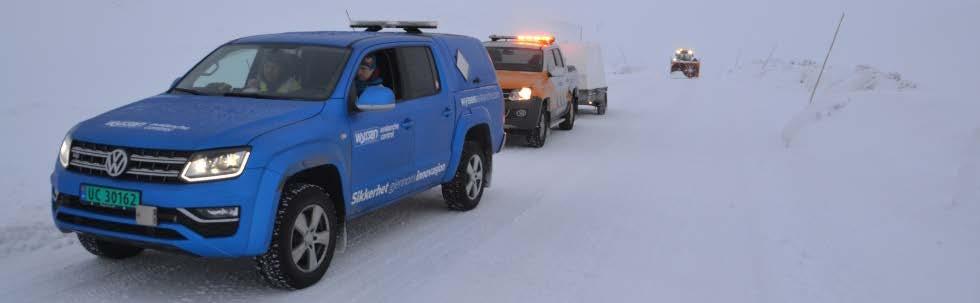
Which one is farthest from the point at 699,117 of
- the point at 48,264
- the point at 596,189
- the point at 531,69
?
Result: the point at 48,264

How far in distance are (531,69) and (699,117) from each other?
6.25 meters

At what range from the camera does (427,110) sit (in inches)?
276

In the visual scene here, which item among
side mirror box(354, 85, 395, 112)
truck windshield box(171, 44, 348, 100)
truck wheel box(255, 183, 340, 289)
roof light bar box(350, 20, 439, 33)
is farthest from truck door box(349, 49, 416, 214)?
roof light bar box(350, 20, 439, 33)

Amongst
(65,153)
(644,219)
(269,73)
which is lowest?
(644,219)

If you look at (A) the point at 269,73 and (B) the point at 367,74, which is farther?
(B) the point at 367,74

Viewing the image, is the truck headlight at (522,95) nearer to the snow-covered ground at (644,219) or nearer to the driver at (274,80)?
the snow-covered ground at (644,219)

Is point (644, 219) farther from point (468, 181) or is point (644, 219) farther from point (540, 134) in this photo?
point (540, 134)

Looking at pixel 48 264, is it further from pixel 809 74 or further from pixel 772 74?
pixel 772 74

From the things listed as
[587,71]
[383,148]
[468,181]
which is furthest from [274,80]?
[587,71]

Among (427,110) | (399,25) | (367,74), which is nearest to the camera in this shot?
(367,74)

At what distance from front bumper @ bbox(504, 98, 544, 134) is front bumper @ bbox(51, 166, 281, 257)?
8.12 metres

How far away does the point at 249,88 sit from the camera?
6.13 m

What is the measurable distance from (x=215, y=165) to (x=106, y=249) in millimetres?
1531

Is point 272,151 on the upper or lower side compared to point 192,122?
lower
